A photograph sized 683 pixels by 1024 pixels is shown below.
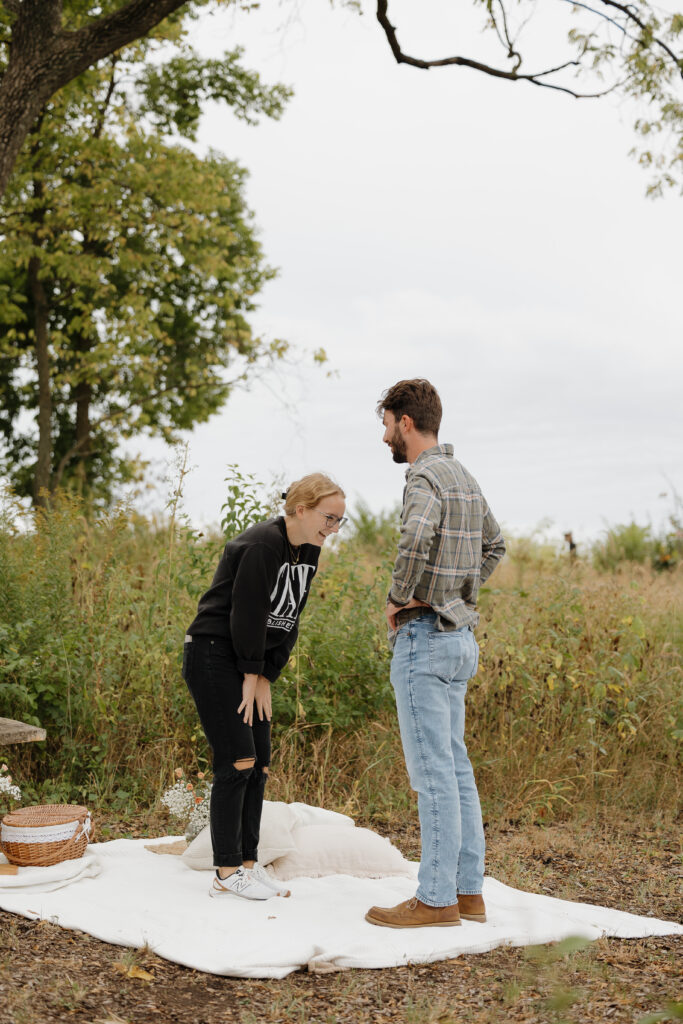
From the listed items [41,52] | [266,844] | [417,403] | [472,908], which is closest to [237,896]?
[266,844]

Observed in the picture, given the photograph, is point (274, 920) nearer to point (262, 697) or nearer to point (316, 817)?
point (262, 697)

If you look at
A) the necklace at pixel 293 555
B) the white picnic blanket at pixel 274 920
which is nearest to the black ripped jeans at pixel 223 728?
the white picnic blanket at pixel 274 920

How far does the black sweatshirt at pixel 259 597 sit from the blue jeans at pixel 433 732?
1.73 ft

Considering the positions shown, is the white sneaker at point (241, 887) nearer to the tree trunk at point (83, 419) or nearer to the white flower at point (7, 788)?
the white flower at point (7, 788)

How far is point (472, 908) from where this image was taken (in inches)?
154

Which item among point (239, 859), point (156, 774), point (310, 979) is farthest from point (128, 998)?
point (156, 774)

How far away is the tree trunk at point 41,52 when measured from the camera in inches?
295

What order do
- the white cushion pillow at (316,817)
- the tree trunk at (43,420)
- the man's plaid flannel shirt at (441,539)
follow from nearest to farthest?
the man's plaid flannel shirt at (441,539)
the white cushion pillow at (316,817)
the tree trunk at (43,420)

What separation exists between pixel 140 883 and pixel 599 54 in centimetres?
795

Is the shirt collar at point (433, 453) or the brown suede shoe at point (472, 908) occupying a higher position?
the shirt collar at point (433, 453)

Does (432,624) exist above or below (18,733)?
above

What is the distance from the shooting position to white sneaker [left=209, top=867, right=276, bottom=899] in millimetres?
4051

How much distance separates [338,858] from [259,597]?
58.0 inches

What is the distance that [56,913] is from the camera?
390cm
